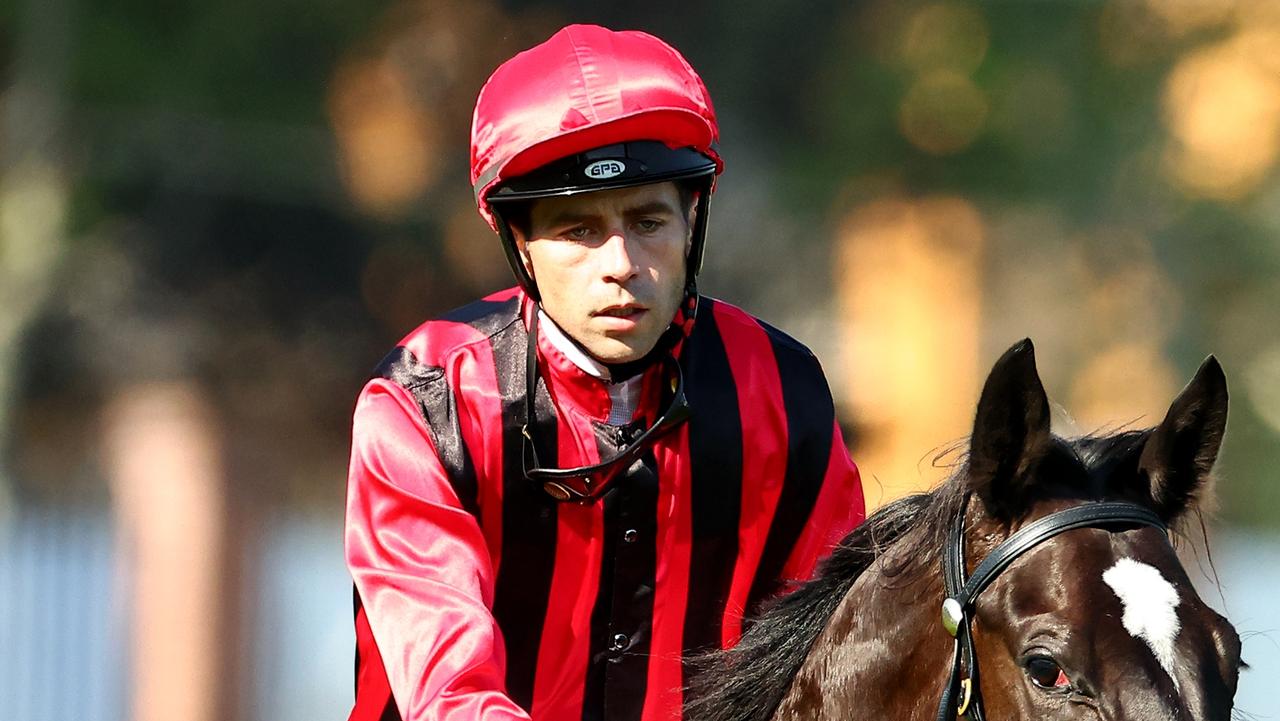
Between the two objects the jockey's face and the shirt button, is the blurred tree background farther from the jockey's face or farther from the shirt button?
the jockey's face

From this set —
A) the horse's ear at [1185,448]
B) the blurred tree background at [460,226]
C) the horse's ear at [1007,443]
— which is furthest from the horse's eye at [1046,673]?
the blurred tree background at [460,226]

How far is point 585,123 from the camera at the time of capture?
2998mm

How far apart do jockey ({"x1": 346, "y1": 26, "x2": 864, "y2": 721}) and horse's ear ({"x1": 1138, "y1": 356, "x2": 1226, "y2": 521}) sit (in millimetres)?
900

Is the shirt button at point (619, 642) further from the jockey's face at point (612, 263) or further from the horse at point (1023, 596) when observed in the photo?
the jockey's face at point (612, 263)

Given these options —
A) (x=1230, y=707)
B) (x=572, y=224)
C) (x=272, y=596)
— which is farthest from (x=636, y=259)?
(x=272, y=596)

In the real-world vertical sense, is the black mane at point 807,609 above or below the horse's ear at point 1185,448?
below

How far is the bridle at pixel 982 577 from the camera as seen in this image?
7.89 feet

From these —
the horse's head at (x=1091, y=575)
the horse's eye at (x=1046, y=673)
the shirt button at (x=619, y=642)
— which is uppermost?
the horse's head at (x=1091, y=575)

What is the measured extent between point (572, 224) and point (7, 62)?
7.55 m

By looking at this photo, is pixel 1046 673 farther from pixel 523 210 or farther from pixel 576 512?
pixel 523 210

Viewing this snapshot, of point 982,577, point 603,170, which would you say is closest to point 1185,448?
point 982,577

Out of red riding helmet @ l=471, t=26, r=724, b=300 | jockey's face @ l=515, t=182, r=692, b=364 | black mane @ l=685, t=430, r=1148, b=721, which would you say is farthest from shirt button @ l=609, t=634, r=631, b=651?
red riding helmet @ l=471, t=26, r=724, b=300

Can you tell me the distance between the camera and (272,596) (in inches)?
397

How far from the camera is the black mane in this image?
8.55ft
